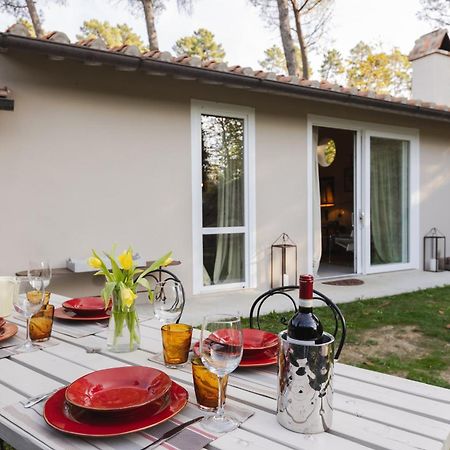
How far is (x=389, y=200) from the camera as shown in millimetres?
6734

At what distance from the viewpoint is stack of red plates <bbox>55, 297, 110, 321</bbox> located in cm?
180

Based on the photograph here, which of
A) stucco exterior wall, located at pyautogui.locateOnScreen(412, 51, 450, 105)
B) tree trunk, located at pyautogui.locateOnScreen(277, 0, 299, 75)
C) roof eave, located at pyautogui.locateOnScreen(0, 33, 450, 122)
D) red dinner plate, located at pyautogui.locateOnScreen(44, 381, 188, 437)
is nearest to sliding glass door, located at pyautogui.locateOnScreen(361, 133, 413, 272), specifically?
roof eave, located at pyautogui.locateOnScreen(0, 33, 450, 122)

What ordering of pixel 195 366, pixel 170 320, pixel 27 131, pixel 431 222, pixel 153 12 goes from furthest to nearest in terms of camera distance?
pixel 153 12 < pixel 431 222 < pixel 27 131 < pixel 170 320 < pixel 195 366

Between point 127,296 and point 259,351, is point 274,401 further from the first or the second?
point 127,296

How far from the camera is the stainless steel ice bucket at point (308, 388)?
89 cm

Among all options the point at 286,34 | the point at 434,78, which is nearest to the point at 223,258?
the point at 434,78

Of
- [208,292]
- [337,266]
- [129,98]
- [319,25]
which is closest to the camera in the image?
[129,98]

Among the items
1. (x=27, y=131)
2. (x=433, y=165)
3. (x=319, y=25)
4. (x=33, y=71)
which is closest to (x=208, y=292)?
(x=27, y=131)

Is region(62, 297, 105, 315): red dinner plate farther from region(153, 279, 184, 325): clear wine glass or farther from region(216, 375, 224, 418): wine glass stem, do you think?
region(216, 375, 224, 418): wine glass stem

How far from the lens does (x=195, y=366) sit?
1.03 metres

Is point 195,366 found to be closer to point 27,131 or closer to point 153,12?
point 27,131

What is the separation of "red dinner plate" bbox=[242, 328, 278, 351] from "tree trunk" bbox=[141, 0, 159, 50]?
9857mm

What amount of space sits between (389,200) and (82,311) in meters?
5.91

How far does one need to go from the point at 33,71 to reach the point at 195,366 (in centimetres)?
382
